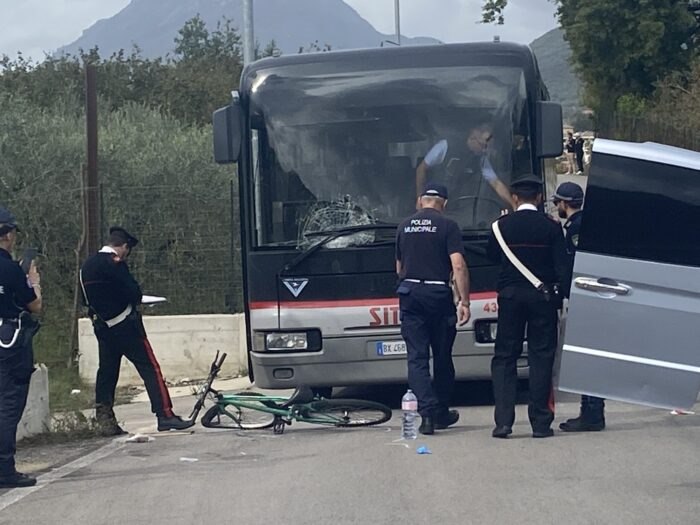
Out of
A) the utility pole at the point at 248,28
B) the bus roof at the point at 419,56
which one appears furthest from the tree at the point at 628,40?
the bus roof at the point at 419,56

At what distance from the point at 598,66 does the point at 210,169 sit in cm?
2801

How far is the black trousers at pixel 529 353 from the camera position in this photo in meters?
9.50

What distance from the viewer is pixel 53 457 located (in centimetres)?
1001

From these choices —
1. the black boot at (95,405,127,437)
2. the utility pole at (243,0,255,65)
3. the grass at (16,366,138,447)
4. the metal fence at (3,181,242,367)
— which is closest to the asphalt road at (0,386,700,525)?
the black boot at (95,405,127,437)

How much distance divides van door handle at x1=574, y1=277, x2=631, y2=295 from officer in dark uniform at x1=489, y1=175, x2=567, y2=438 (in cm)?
165

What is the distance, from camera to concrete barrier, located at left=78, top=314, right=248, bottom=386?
1566 centimetres

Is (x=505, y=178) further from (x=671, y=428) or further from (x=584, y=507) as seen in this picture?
(x=584, y=507)

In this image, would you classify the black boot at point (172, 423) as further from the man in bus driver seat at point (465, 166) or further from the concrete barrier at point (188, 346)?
the concrete barrier at point (188, 346)

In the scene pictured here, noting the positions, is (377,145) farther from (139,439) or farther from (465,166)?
(139,439)

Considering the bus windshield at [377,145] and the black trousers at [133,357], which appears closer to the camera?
the black trousers at [133,357]

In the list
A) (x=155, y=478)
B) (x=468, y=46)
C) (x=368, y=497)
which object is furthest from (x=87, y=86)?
(x=368, y=497)

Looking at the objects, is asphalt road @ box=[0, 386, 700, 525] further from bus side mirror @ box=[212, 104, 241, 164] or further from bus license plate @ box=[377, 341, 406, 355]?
bus side mirror @ box=[212, 104, 241, 164]

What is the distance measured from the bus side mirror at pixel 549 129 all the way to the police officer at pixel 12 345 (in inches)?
182

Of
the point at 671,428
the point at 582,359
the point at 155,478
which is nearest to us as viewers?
the point at 582,359
